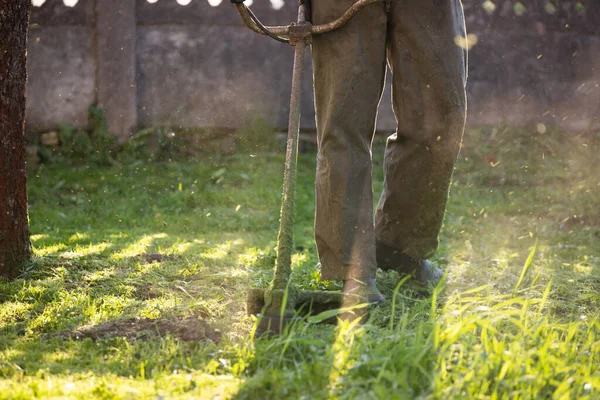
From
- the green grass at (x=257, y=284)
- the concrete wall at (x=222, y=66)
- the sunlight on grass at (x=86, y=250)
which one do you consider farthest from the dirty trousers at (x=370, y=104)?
the concrete wall at (x=222, y=66)

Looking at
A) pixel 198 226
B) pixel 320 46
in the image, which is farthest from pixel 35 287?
pixel 198 226

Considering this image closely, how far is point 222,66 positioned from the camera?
732 cm

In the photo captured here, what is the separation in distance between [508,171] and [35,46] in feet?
15.7

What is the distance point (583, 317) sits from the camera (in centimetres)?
283

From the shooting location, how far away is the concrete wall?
703 centimetres

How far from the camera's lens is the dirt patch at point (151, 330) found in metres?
2.39

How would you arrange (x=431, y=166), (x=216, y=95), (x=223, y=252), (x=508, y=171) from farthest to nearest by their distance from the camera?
(x=216, y=95) < (x=508, y=171) < (x=223, y=252) < (x=431, y=166)

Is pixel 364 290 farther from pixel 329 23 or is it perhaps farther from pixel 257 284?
A: pixel 329 23

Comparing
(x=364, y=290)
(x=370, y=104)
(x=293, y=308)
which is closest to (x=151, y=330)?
(x=293, y=308)

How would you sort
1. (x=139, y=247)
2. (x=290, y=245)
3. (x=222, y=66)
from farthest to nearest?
1. (x=222, y=66)
2. (x=139, y=247)
3. (x=290, y=245)

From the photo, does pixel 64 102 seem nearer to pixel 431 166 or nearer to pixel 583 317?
pixel 431 166

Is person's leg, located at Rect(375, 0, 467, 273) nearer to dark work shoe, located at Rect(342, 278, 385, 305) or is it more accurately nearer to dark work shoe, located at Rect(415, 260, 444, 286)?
dark work shoe, located at Rect(415, 260, 444, 286)

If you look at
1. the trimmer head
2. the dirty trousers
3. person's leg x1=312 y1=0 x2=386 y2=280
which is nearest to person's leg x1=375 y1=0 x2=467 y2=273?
the dirty trousers

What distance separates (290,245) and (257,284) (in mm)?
762
